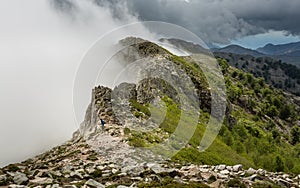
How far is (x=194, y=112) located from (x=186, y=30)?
82.5 feet

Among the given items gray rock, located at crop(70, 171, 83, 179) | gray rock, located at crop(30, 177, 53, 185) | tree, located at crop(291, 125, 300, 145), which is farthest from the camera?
tree, located at crop(291, 125, 300, 145)

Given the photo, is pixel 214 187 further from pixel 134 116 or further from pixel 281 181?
pixel 134 116

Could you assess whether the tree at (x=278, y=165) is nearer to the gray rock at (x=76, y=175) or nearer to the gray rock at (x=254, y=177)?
the gray rock at (x=254, y=177)

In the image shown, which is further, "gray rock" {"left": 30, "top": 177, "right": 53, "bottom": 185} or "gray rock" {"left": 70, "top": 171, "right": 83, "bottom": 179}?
"gray rock" {"left": 70, "top": 171, "right": 83, "bottom": 179}

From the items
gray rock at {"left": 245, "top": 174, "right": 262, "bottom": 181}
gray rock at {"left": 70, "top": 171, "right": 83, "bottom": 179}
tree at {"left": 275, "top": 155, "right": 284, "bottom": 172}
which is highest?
gray rock at {"left": 70, "top": 171, "right": 83, "bottom": 179}

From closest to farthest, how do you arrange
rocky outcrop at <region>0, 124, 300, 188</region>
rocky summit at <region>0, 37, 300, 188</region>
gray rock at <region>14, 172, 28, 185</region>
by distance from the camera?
rocky outcrop at <region>0, 124, 300, 188</region> < rocky summit at <region>0, 37, 300, 188</region> < gray rock at <region>14, 172, 28, 185</region>

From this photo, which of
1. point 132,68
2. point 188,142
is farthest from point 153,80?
point 188,142

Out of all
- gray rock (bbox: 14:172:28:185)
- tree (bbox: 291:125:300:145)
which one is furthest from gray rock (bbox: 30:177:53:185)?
tree (bbox: 291:125:300:145)

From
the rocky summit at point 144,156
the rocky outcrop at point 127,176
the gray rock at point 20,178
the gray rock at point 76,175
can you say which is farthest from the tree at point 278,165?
the gray rock at point 20,178

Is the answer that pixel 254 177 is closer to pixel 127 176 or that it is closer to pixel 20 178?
pixel 127 176

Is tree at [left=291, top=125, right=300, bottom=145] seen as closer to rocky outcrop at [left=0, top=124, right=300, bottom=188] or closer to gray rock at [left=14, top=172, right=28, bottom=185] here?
rocky outcrop at [left=0, top=124, right=300, bottom=188]

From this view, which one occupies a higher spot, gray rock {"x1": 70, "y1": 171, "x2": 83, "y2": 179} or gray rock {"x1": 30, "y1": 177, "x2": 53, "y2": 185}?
gray rock {"x1": 70, "y1": 171, "x2": 83, "y2": 179}

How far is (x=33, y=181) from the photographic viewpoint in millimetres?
22594

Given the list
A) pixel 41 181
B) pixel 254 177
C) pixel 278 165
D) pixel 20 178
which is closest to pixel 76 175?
pixel 41 181
